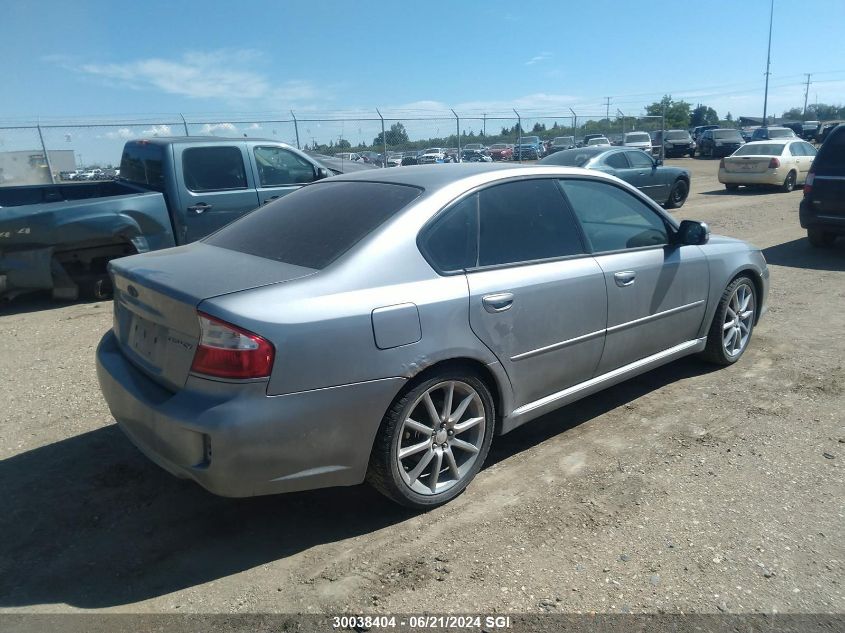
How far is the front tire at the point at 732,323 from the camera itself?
196 inches

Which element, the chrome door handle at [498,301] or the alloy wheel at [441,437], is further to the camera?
Result: the chrome door handle at [498,301]

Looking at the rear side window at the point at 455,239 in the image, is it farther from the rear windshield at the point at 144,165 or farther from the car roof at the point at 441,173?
the rear windshield at the point at 144,165

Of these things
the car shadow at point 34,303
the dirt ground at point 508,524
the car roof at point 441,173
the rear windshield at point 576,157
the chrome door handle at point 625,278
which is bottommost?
the dirt ground at point 508,524

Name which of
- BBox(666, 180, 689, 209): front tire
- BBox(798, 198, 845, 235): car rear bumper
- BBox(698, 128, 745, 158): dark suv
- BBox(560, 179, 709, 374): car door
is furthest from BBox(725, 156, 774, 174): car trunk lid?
BBox(698, 128, 745, 158): dark suv

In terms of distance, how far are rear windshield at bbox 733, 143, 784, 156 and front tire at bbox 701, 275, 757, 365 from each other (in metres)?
15.3

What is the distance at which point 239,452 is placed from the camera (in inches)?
105

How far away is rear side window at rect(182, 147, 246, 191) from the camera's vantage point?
793 centimetres

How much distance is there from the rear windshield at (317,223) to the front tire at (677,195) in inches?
528

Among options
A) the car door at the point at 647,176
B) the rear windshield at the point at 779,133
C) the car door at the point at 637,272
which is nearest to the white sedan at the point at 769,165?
the car door at the point at 647,176

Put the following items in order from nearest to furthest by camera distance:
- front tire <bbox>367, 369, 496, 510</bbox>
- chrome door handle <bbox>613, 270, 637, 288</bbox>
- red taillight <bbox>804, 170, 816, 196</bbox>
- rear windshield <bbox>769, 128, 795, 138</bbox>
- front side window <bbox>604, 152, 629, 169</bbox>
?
front tire <bbox>367, 369, 496, 510</bbox>
chrome door handle <bbox>613, 270, 637, 288</bbox>
red taillight <bbox>804, 170, 816, 196</bbox>
front side window <bbox>604, 152, 629, 169</bbox>
rear windshield <bbox>769, 128, 795, 138</bbox>

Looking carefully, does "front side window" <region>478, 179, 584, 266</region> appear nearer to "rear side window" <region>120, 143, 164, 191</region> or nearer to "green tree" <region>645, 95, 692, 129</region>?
"rear side window" <region>120, 143, 164, 191</region>

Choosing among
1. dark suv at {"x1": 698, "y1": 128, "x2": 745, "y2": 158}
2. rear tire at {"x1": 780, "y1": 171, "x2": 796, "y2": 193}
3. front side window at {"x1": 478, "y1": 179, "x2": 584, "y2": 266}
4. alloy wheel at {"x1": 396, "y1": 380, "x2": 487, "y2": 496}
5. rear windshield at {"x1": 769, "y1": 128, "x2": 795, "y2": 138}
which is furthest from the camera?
dark suv at {"x1": 698, "y1": 128, "x2": 745, "y2": 158}

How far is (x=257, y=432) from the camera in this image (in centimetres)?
268

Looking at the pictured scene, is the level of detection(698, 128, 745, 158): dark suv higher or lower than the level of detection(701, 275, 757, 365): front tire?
lower
